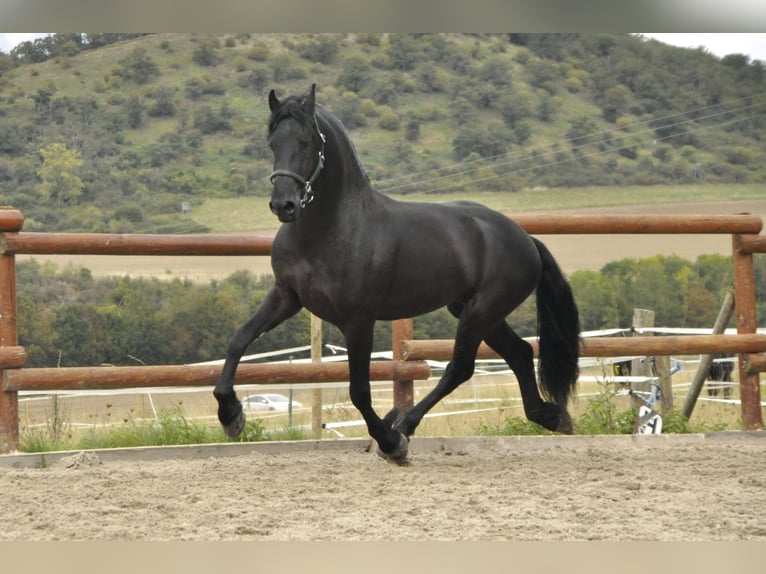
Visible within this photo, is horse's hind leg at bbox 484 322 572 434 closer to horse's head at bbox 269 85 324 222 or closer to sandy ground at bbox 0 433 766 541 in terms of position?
sandy ground at bbox 0 433 766 541

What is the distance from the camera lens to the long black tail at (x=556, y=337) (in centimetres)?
539

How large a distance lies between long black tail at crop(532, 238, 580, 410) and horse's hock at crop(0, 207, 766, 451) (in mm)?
360

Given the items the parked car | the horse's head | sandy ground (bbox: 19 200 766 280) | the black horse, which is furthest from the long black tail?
sandy ground (bbox: 19 200 766 280)

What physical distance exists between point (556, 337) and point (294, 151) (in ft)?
6.98

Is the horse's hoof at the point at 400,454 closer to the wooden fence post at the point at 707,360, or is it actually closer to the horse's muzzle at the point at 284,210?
the horse's muzzle at the point at 284,210

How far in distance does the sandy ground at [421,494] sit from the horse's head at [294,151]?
1294 mm

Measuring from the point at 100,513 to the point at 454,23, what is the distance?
9.72 feet

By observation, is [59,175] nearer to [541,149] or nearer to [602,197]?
[541,149]

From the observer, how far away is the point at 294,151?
4.13 metres

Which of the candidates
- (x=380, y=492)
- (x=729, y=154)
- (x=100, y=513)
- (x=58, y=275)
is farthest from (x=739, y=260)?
(x=729, y=154)

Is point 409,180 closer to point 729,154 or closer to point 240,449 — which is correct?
point 729,154

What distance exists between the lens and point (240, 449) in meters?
5.32

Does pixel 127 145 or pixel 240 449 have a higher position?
pixel 127 145

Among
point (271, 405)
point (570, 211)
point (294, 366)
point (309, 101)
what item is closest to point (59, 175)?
point (570, 211)
